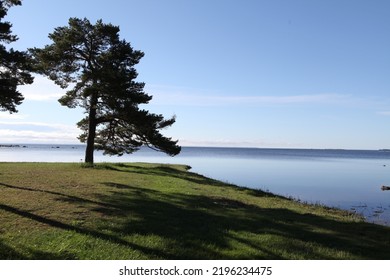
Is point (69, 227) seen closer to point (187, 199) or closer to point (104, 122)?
point (187, 199)

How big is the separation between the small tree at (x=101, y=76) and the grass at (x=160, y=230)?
1442 centimetres

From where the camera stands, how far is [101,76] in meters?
29.8

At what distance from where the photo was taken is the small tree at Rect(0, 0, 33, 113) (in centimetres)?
2102

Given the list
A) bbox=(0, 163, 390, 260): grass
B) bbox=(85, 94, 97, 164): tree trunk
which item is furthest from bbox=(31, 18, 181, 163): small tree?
bbox=(0, 163, 390, 260): grass

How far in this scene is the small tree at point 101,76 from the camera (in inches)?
1196

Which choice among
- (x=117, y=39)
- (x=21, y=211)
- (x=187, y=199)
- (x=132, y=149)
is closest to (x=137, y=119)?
(x=132, y=149)

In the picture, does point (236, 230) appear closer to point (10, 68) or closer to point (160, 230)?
point (160, 230)

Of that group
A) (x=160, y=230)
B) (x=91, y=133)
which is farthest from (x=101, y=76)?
(x=160, y=230)

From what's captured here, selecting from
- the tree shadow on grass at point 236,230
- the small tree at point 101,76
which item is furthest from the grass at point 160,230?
the small tree at point 101,76

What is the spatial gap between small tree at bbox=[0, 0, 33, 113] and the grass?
7209 millimetres

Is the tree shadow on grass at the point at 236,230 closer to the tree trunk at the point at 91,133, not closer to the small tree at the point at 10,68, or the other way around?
the small tree at the point at 10,68

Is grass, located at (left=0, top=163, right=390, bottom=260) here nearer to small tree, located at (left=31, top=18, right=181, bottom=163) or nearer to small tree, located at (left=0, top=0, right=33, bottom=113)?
small tree, located at (left=0, top=0, right=33, bottom=113)

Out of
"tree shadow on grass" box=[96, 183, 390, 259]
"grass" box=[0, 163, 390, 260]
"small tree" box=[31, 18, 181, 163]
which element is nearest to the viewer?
"grass" box=[0, 163, 390, 260]

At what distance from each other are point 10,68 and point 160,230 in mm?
17286
